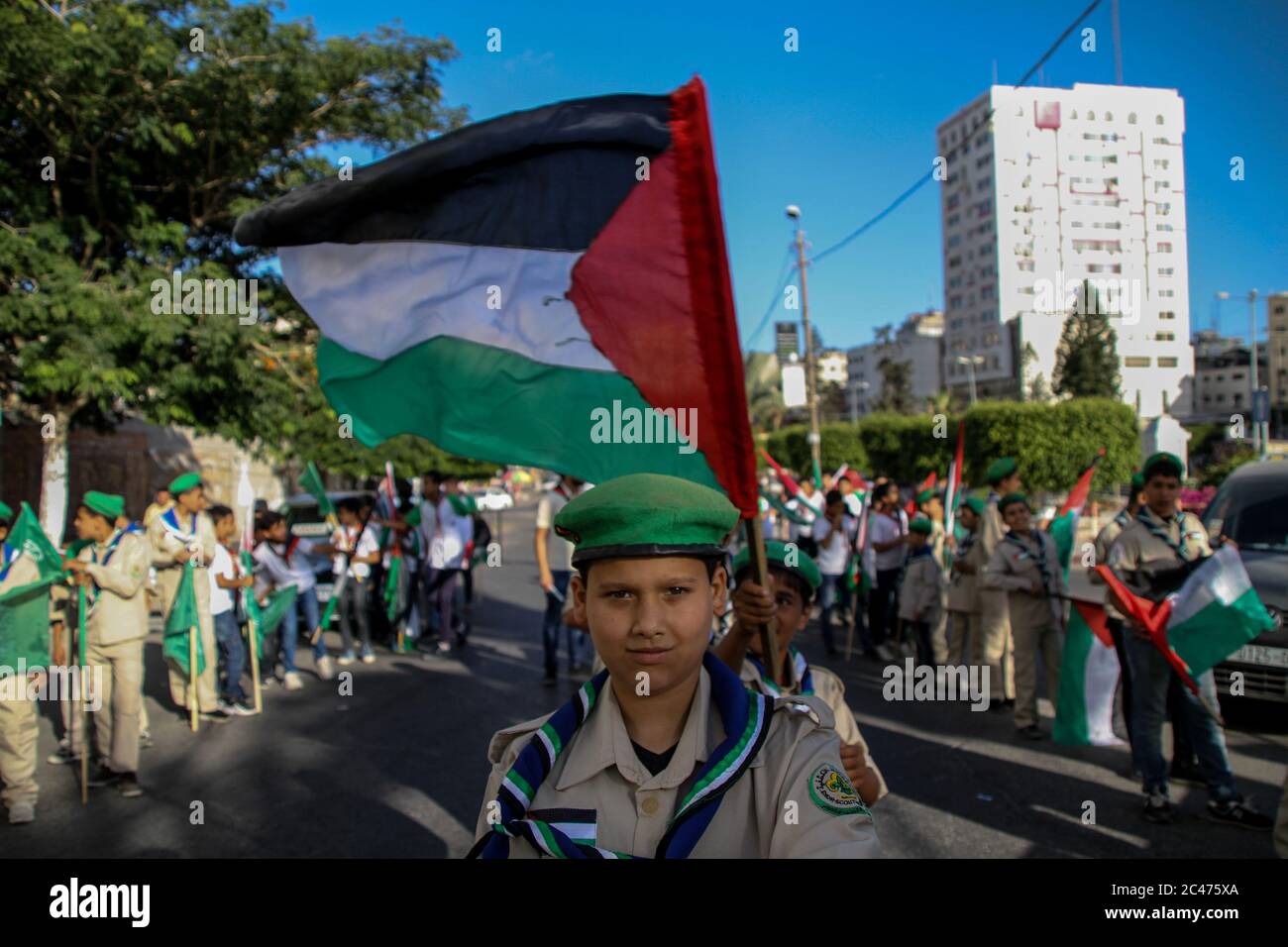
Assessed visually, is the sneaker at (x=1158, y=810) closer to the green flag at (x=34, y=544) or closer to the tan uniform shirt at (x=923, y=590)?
the tan uniform shirt at (x=923, y=590)

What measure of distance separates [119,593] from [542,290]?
13.9 feet

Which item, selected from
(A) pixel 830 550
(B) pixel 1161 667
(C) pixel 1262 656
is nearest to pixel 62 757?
(B) pixel 1161 667

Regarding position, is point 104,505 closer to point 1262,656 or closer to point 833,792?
point 833,792

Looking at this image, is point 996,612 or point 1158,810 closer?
point 1158,810

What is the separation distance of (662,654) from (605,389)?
4.35ft

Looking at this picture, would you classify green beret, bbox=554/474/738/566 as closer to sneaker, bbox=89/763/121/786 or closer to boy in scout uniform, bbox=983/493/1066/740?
sneaker, bbox=89/763/121/786

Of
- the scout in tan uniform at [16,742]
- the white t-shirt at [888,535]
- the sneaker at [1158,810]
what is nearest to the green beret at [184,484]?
the scout in tan uniform at [16,742]

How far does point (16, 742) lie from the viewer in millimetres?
4957

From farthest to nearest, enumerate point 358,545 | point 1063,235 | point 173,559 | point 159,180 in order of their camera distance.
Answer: point 1063,235, point 159,180, point 358,545, point 173,559

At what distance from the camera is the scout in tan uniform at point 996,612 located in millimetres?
7367

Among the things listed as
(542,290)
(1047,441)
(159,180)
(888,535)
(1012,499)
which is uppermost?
(159,180)

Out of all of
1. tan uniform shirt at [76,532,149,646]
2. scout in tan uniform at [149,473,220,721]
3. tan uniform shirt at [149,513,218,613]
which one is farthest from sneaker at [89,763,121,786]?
tan uniform shirt at [149,513,218,613]
